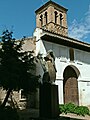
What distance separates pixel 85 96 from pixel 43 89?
9.43 metres

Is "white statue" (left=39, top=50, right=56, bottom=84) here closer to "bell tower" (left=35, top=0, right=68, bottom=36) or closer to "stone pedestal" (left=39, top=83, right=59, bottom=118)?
"stone pedestal" (left=39, top=83, right=59, bottom=118)

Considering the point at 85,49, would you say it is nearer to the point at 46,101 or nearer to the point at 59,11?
the point at 46,101

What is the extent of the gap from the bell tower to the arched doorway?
1332 cm

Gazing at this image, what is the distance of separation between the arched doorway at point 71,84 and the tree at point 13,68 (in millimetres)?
6932

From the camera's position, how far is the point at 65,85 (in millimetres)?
18859

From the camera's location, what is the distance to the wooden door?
61.6ft

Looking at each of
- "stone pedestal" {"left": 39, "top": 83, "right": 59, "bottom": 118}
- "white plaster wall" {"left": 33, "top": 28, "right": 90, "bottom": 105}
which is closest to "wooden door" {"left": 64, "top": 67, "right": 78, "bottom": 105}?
"white plaster wall" {"left": 33, "top": 28, "right": 90, "bottom": 105}

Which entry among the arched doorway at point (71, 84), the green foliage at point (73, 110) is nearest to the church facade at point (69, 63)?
the arched doorway at point (71, 84)

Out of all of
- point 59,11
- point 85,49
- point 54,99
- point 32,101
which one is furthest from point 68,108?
point 59,11

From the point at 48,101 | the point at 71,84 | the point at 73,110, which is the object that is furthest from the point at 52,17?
the point at 48,101

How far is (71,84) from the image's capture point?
62.7 ft

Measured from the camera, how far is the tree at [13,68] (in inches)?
436

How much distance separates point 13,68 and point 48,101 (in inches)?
96.0

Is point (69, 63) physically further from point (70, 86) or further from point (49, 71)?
point (49, 71)
